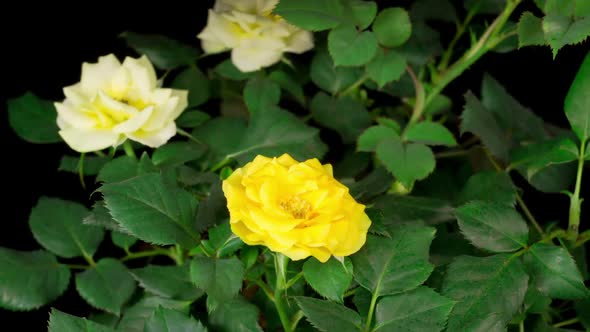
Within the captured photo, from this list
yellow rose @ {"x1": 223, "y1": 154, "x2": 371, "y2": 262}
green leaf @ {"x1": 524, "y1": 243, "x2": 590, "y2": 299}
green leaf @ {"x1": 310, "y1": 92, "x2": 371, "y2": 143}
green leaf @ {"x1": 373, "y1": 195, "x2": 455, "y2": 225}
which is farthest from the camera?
green leaf @ {"x1": 310, "y1": 92, "x2": 371, "y2": 143}

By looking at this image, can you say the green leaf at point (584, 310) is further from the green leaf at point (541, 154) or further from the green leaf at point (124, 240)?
the green leaf at point (124, 240)

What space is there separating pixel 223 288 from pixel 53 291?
0.23 m

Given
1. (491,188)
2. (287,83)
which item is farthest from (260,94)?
(491,188)

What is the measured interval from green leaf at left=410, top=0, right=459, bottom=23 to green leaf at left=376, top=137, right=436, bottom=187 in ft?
0.73

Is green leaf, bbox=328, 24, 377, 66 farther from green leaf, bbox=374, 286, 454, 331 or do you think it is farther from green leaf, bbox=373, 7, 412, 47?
green leaf, bbox=374, 286, 454, 331

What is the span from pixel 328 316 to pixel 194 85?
360 millimetres

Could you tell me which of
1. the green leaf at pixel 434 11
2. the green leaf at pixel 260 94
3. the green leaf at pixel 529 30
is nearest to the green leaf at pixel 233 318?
the green leaf at pixel 260 94

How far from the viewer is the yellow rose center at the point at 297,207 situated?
70cm

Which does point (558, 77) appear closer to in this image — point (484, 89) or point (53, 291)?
point (484, 89)

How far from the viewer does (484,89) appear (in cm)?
105

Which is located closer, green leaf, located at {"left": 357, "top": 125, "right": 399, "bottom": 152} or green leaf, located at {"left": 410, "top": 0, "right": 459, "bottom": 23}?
green leaf, located at {"left": 357, "top": 125, "right": 399, "bottom": 152}

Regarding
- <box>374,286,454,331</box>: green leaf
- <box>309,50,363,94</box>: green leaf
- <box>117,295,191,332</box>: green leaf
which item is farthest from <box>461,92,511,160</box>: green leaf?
<box>117,295,191,332</box>: green leaf

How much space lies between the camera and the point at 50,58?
1078 millimetres

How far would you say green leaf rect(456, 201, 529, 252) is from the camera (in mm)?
804
